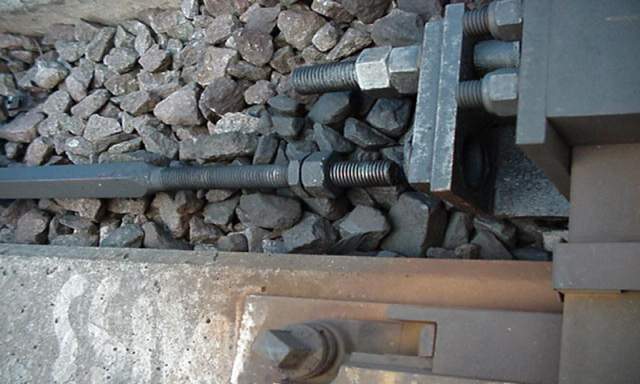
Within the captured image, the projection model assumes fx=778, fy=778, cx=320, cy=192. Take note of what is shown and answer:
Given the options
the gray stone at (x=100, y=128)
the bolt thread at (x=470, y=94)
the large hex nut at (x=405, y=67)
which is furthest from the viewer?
the gray stone at (x=100, y=128)

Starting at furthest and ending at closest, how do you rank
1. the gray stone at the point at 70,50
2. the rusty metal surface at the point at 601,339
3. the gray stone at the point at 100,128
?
the gray stone at the point at 70,50 < the gray stone at the point at 100,128 < the rusty metal surface at the point at 601,339

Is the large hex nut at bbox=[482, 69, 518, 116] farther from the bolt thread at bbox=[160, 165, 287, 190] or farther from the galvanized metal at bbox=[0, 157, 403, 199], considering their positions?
the bolt thread at bbox=[160, 165, 287, 190]

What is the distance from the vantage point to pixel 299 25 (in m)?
1.93

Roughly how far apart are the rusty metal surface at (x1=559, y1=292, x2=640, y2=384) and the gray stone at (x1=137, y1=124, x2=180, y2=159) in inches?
48.1

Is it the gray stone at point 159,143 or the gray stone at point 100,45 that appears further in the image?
the gray stone at point 100,45

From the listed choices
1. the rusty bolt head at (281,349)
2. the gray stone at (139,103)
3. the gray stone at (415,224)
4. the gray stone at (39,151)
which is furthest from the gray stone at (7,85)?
the rusty bolt head at (281,349)

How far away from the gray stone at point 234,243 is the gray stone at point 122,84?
0.62 metres

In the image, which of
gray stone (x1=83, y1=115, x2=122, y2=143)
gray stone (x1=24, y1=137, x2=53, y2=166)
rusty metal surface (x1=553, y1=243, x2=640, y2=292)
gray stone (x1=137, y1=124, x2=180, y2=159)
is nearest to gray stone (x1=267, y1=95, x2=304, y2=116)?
gray stone (x1=137, y1=124, x2=180, y2=159)

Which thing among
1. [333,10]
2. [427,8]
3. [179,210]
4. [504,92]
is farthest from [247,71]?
[504,92]

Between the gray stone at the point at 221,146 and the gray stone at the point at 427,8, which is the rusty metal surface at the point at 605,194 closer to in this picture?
the gray stone at the point at 427,8

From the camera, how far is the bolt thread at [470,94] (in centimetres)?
130

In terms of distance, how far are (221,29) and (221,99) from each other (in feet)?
0.75

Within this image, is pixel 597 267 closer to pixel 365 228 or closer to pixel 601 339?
pixel 601 339

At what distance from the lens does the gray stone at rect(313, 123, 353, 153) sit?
68.9 inches
